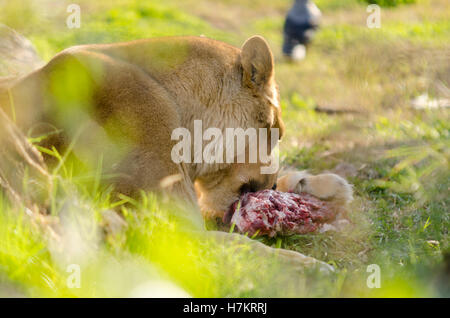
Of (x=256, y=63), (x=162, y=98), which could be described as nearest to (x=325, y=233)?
(x=256, y=63)

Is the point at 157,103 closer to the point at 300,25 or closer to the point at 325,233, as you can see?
the point at 325,233

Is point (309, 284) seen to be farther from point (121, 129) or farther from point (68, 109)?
point (68, 109)

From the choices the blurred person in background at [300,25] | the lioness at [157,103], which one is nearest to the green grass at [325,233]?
the lioness at [157,103]

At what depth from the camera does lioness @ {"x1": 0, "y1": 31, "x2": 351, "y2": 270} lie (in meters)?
2.72

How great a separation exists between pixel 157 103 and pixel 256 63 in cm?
61

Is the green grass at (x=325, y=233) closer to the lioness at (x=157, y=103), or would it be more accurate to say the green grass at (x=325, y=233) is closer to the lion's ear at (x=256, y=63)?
the lioness at (x=157, y=103)

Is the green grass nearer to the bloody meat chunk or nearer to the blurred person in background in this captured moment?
the bloody meat chunk

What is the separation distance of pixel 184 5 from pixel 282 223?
348 inches

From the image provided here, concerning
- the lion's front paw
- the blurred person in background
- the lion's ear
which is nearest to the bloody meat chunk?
the lion's front paw

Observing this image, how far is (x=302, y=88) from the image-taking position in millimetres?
6840

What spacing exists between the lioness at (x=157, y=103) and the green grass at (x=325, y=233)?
0.67 ft

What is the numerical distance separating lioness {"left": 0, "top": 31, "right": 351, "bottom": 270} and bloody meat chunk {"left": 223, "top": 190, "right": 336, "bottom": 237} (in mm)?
106
